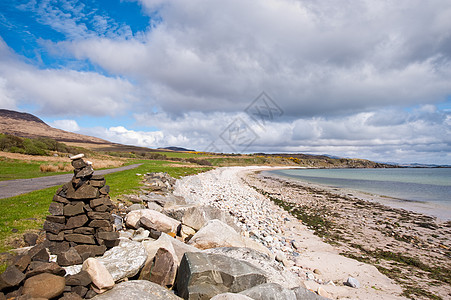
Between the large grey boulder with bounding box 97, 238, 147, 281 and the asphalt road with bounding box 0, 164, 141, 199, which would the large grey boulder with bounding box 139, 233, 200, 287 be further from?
the asphalt road with bounding box 0, 164, 141, 199

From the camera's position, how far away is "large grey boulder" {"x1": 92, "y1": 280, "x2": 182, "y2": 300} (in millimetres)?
4363

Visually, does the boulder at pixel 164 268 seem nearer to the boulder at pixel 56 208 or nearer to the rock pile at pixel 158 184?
the boulder at pixel 56 208

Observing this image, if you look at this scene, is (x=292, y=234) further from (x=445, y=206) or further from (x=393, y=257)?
(x=445, y=206)

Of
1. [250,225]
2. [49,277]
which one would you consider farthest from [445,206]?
[49,277]

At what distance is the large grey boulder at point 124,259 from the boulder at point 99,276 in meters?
0.31

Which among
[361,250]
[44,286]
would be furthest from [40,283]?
[361,250]

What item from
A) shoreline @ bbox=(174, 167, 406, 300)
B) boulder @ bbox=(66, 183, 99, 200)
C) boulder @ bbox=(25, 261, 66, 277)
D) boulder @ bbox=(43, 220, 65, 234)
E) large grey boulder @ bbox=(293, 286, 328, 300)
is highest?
boulder @ bbox=(66, 183, 99, 200)

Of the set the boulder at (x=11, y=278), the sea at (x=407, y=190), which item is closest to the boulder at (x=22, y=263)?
the boulder at (x=11, y=278)

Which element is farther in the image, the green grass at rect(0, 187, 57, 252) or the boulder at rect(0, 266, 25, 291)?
the green grass at rect(0, 187, 57, 252)

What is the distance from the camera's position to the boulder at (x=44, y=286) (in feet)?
12.6

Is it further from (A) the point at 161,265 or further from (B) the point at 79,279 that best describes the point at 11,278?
(A) the point at 161,265

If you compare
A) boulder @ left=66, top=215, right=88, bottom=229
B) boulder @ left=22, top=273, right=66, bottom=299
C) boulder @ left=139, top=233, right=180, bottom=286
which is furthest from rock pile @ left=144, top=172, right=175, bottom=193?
boulder @ left=22, top=273, right=66, bottom=299

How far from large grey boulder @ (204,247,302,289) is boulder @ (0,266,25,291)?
4392 mm

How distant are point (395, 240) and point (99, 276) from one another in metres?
14.6
